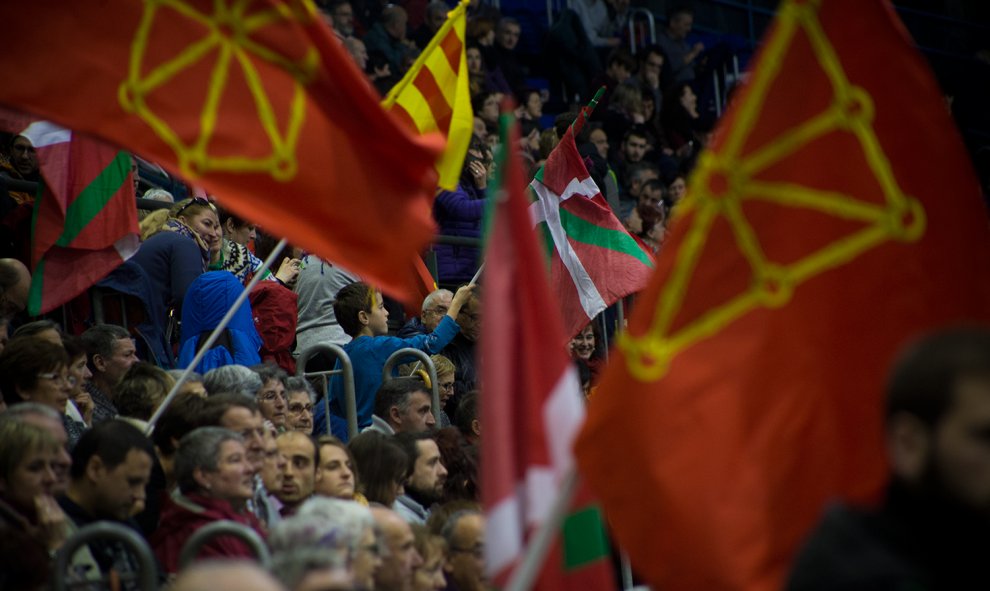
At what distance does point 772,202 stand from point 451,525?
3.16 m

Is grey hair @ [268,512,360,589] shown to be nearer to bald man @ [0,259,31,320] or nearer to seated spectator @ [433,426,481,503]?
seated spectator @ [433,426,481,503]

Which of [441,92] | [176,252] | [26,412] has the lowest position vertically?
[26,412]

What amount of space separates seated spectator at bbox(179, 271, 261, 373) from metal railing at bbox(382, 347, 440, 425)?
765mm

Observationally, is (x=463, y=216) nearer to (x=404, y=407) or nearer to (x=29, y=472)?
(x=404, y=407)

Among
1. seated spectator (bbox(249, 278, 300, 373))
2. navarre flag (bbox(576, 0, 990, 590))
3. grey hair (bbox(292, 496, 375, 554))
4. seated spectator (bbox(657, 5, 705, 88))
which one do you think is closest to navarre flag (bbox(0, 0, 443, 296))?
grey hair (bbox(292, 496, 375, 554))

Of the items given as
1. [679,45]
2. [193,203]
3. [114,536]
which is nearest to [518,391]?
[114,536]

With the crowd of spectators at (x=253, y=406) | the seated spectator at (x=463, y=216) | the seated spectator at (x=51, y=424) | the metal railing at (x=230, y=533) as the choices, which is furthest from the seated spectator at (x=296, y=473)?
the seated spectator at (x=463, y=216)

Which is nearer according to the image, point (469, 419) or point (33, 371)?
point (33, 371)

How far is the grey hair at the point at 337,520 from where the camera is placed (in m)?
5.06

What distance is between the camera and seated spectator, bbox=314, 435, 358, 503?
24.2 ft

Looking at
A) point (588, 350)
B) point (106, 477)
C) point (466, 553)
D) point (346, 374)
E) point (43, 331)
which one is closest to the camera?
point (106, 477)

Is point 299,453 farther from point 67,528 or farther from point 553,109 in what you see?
point 553,109

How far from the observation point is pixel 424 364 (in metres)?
9.73

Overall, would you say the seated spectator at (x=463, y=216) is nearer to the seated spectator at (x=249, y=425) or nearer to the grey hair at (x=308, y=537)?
the seated spectator at (x=249, y=425)
